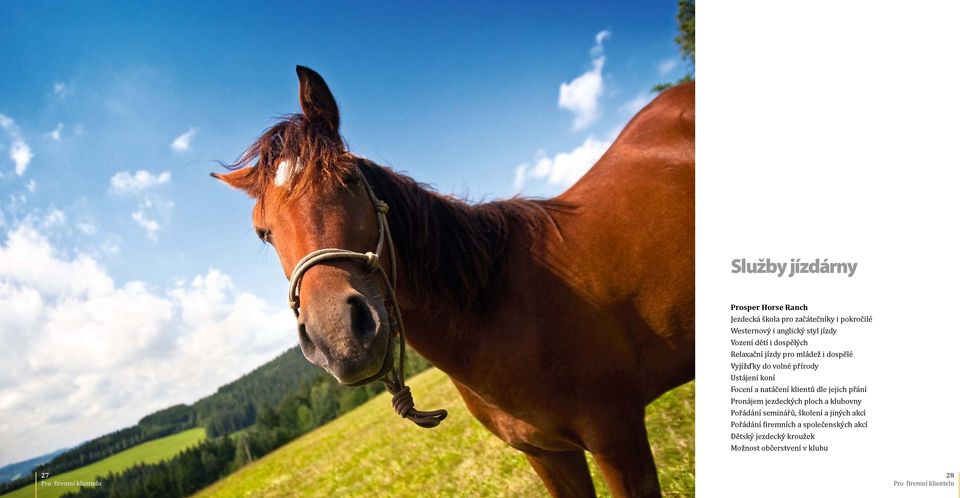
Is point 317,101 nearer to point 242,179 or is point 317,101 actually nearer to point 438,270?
point 242,179

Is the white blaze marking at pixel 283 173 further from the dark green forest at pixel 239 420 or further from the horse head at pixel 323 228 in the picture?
the dark green forest at pixel 239 420

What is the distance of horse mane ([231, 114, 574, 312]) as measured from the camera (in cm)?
171

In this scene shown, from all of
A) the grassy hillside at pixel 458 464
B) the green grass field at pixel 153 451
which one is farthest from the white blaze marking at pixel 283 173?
the green grass field at pixel 153 451

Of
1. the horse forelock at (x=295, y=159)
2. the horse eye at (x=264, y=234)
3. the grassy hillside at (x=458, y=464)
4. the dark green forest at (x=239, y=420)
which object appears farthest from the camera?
the dark green forest at (x=239, y=420)

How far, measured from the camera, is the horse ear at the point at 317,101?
1844 millimetres

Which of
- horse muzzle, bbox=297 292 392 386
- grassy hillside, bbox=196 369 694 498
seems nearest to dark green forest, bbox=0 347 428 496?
grassy hillside, bbox=196 369 694 498
